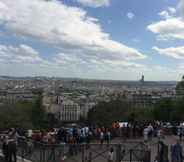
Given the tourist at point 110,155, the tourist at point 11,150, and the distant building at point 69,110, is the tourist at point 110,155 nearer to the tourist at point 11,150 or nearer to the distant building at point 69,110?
the tourist at point 11,150

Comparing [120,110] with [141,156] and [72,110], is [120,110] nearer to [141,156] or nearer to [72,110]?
[141,156]

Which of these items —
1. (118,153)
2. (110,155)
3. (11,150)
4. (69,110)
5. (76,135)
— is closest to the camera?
(11,150)

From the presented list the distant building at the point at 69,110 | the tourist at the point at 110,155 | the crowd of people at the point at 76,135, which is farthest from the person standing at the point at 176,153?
the distant building at the point at 69,110

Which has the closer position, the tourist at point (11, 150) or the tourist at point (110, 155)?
the tourist at point (11, 150)

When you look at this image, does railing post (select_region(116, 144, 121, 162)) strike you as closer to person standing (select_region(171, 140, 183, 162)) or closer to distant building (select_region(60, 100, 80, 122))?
person standing (select_region(171, 140, 183, 162))

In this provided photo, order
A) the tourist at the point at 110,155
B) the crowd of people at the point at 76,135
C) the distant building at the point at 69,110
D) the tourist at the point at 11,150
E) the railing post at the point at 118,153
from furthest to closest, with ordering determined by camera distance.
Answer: the distant building at the point at 69,110 < the railing post at the point at 118,153 < the tourist at the point at 110,155 < the crowd of people at the point at 76,135 < the tourist at the point at 11,150

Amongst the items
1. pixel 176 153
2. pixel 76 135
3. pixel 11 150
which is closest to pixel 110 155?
pixel 176 153

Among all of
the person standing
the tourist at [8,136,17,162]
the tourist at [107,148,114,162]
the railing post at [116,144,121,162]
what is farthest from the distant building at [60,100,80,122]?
the tourist at [8,136,17,162]

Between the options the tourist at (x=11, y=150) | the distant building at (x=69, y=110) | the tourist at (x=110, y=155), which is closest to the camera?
the tourist at (x=11, y=150)

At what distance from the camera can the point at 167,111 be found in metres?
44.2

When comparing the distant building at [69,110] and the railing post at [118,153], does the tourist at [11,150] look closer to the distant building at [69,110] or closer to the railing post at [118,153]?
the railing post at [118,153]

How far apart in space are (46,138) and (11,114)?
37301 mm

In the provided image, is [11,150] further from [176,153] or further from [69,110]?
[69,110]

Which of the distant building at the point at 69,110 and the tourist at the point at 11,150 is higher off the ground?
the tourist at the point at 11,150
